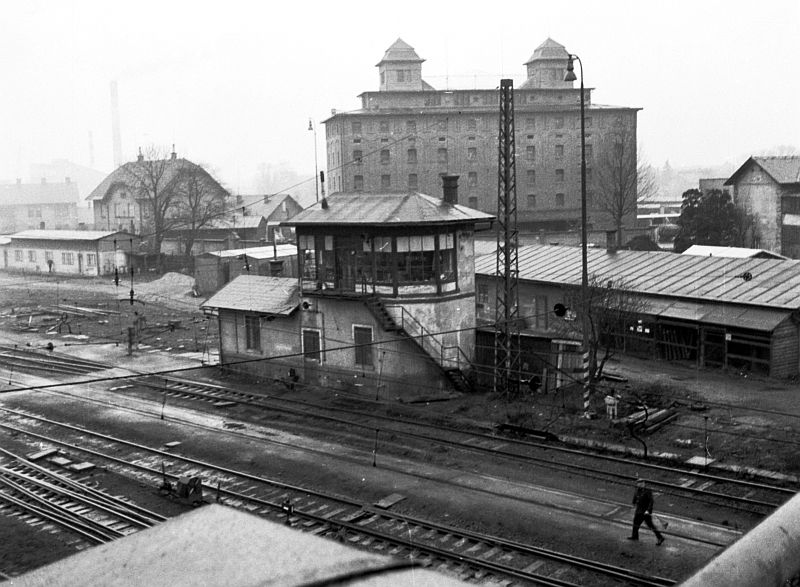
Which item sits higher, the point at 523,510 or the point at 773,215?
the point at 773,215

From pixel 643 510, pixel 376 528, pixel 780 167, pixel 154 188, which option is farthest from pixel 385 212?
pixel 154 188

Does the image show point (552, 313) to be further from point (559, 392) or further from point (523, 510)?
point (523, 510)

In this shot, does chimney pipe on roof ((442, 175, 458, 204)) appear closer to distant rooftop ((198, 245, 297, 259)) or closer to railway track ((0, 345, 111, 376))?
railway track ((0, 345, 111, 376))

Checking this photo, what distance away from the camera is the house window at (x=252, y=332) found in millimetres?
32031

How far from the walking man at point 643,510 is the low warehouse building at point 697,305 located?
10.4 meters

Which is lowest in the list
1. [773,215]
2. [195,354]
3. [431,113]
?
[195,354]

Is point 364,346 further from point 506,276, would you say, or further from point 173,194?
point 173,194

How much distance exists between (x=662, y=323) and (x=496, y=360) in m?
7.56

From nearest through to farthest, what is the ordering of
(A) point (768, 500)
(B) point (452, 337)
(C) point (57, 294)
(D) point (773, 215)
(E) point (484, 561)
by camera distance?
(E) point (484, 561), (A) point (768, 500), (B) point (452, 337), (D) point (773, 215), (C) point (57, 294)

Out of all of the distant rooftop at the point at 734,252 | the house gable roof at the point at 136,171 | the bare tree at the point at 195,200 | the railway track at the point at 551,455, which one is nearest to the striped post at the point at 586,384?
the railway track at the point at 551,455

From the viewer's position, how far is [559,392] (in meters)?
26.0

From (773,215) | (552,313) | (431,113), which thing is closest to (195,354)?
(552,313)

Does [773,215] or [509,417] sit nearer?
[509,417]

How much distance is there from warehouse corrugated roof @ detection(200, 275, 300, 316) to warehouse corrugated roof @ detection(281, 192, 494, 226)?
329 cm
